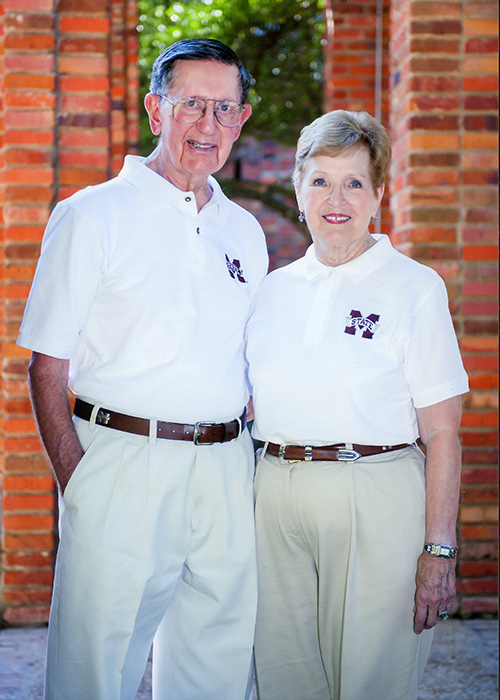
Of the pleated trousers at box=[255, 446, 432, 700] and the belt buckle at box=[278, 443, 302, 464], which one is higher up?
the belt buckle at box=[278, 443, 302, 464]

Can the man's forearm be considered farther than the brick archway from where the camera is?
No

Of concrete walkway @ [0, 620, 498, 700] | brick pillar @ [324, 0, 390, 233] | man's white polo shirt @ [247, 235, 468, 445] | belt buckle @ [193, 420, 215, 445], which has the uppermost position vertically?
brick pillar @ [324, 0, 390, 233]

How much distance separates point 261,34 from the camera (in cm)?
844

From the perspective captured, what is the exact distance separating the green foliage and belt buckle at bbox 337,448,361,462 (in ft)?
22.1

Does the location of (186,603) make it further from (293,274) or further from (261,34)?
(261,34)

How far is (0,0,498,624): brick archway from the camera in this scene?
3.45m

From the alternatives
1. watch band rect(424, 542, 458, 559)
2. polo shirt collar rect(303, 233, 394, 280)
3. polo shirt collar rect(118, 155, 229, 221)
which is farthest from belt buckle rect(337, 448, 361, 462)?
polo shirt collar rect(118, 155, 229, 221)

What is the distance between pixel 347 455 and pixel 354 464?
0.03m

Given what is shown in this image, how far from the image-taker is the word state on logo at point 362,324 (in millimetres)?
2316

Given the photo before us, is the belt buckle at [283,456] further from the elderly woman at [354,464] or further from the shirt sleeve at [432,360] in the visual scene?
the shirt sleeve at [432,360]

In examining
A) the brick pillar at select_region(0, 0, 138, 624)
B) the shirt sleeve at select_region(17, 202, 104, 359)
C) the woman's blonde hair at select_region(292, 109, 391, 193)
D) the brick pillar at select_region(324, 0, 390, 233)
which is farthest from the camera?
the brick pillar at select_region(324, 0, 390, 233)

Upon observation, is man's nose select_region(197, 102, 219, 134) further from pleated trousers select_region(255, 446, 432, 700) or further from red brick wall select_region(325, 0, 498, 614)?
red brick wall select_region(325, 0, 498, 614)

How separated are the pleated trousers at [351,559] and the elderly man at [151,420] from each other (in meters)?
0.10

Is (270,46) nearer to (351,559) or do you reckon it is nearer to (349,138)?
(349,138)
